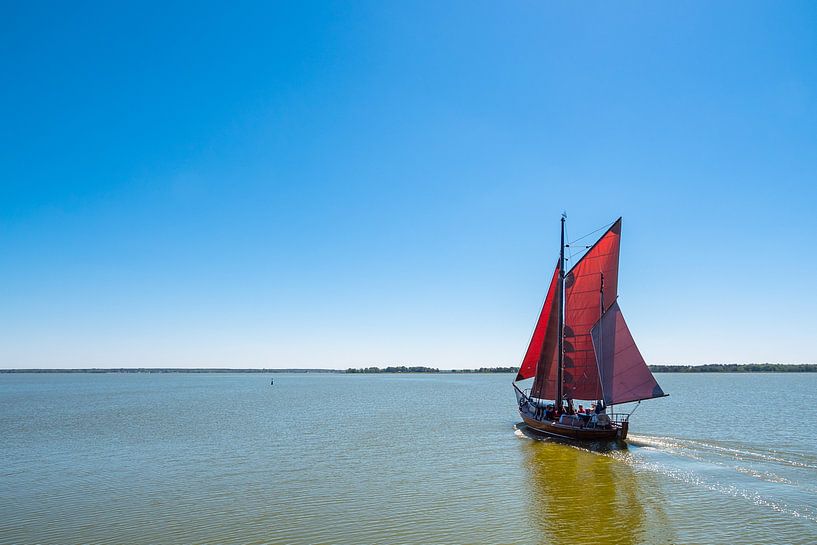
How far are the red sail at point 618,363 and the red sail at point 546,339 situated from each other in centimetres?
566

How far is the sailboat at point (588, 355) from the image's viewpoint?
3475cm

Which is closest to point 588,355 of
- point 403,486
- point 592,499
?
point 592,499

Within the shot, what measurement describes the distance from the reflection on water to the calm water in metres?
0.10

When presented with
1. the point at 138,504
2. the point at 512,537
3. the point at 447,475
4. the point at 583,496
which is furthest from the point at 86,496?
the point at 583,496

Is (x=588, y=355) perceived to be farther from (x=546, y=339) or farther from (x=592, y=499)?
(x=592, y=499)

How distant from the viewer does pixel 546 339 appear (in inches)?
1678

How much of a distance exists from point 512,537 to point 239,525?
32.2 ft

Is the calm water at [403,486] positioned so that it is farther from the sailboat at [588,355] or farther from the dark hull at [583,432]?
the sailboat at [588,355]

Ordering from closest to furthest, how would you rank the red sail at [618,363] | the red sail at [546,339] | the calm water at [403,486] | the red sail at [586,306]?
the calm water at [403,486], the red sail at [618,363], the red sail at [586,306], the red sail at [546,339]

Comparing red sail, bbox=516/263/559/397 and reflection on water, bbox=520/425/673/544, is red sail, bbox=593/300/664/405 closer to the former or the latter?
reflection on water, bbox=520/425/673/544

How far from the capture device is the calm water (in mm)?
18125

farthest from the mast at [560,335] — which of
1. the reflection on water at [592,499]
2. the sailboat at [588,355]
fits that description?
the reflection on water at [592,499]

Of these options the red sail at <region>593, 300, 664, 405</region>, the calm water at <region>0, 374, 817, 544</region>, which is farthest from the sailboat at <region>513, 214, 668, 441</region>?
the calm water at <region>0, 374, 817, 544</region>

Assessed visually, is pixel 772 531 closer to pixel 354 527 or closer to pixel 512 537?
pixel 512 537
